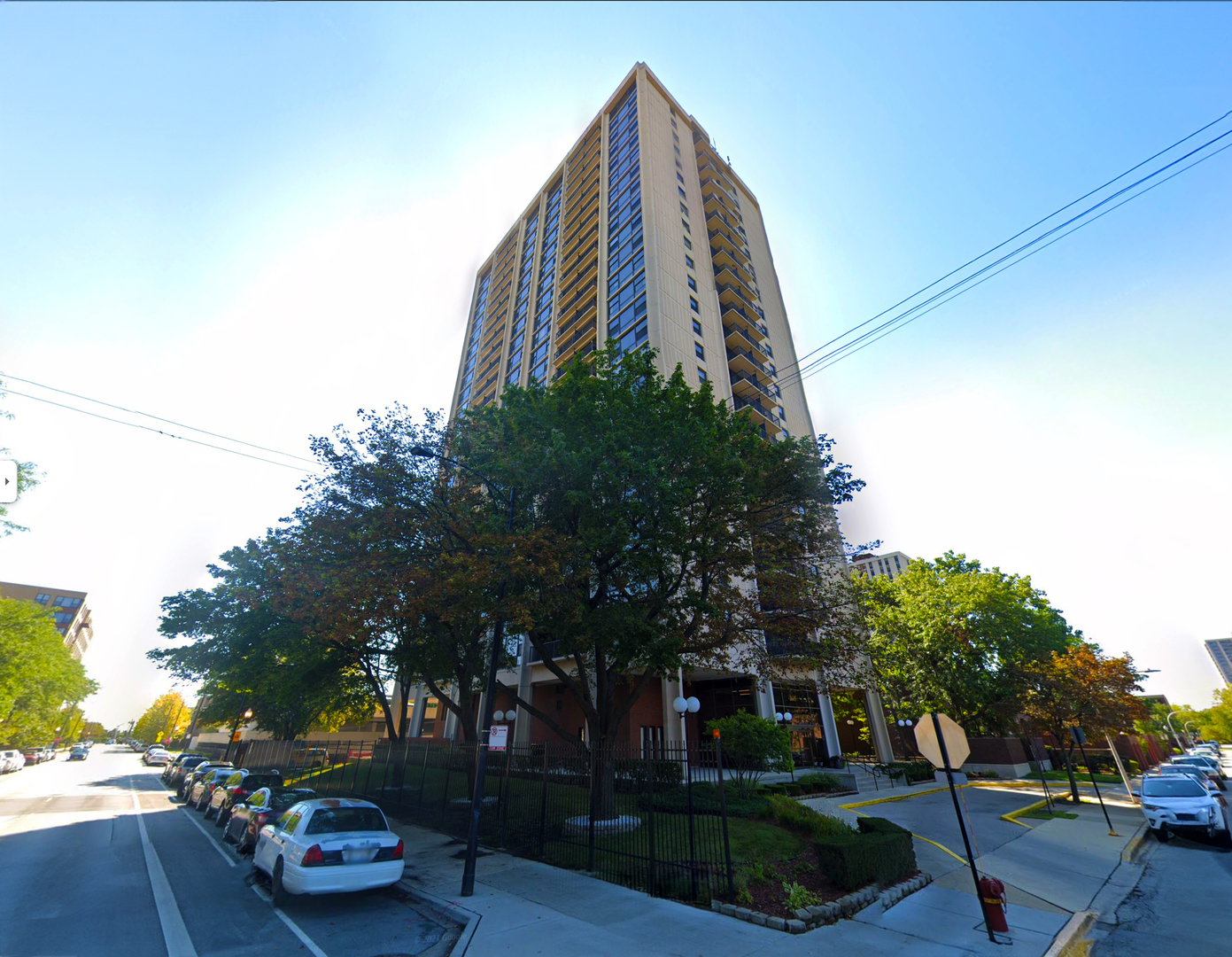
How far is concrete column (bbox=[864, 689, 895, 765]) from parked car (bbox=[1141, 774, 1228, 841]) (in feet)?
65.8

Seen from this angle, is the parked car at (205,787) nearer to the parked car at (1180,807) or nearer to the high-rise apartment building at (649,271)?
the high-rise apartment building at (649,271)

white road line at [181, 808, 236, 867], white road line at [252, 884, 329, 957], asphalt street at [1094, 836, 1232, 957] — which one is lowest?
white road line at [181, 808, 236, 867]

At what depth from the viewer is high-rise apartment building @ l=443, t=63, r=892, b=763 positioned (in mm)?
32938

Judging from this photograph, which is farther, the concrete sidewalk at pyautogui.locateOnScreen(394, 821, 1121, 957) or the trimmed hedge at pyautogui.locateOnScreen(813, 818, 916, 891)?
the trimmed hedge at pyautogui.locateOnScreen(813, 818, 916, 891)

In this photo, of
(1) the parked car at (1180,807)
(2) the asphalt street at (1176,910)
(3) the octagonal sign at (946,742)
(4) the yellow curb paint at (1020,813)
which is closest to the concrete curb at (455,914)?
(3) the octagonal sign at (946,742)

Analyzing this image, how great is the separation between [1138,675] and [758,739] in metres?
22.3

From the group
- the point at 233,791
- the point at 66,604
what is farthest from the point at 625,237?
the point at 66,604

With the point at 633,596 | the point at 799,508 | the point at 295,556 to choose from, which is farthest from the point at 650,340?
the point at 295,556

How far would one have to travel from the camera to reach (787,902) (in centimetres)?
858

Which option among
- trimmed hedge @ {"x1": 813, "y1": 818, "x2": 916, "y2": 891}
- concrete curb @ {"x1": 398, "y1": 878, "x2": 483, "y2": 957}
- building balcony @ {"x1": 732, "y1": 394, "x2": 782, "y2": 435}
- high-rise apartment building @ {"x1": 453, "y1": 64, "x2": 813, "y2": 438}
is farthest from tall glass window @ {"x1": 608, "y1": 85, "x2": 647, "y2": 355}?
concrete curb @ {"x1": 398, "y1": 878, "x2": 483, "y2": 957}

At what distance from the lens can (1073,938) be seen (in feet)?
26.1

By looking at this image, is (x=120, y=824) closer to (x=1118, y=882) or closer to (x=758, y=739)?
(x=758, y=739)

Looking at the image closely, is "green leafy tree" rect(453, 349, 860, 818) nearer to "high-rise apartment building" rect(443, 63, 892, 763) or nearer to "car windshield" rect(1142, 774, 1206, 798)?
"car windshield" rect(1142, 774, 1206, 798)

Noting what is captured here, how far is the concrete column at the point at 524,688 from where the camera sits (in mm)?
32125
